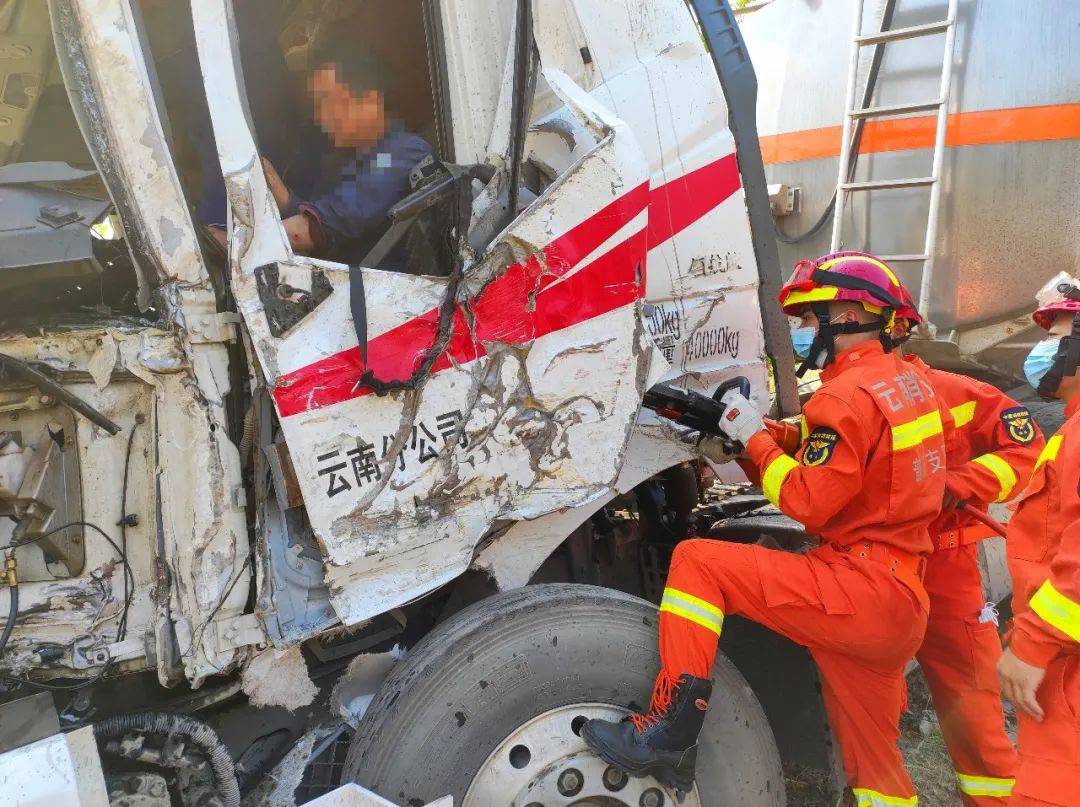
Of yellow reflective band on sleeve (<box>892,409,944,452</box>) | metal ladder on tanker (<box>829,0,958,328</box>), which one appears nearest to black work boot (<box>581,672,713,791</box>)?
yellow reflective band on sleeve (<box>892,409,944,452</box>)

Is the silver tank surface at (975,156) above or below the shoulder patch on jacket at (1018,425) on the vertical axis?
above

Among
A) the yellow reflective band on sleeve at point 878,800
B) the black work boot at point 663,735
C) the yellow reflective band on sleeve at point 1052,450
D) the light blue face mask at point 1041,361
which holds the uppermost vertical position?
the light blue face mask at point 1041,361

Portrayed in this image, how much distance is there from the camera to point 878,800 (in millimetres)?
2414

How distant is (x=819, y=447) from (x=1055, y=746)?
0.92m

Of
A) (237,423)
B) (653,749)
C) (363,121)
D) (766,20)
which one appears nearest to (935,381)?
(653,749)

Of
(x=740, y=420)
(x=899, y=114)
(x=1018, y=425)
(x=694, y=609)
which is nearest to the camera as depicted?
(x=694, y=609)

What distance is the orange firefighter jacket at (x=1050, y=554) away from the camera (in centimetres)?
191

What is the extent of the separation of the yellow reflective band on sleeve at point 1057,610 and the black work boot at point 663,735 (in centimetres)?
81

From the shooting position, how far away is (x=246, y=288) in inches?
67.2

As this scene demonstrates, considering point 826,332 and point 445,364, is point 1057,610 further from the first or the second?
point 445,364

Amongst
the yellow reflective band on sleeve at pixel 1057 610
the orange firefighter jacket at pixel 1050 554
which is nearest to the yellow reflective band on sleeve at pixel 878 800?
the orange firefighter jacket at pixel 1050 554

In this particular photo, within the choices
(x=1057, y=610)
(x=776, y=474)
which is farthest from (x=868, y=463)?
(x=1057, y=610)

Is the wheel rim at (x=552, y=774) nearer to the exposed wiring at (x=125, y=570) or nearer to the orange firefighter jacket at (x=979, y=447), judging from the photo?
the exposed wiring at (x=125, y=570)

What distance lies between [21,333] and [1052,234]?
442 centimetres
